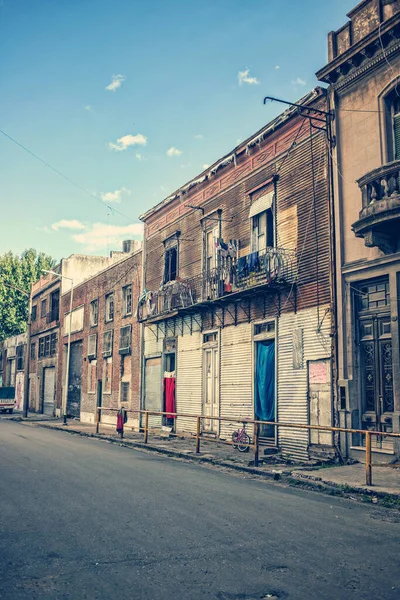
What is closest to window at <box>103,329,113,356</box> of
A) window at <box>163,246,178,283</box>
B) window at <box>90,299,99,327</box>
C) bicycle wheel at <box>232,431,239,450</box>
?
window at <box>90,299,99,327</box>

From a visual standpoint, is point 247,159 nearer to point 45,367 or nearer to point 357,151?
point 357,151

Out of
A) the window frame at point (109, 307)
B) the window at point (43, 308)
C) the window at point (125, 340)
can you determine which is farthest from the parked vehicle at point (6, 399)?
the window at point (125, 340)

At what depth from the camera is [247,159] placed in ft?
60.3

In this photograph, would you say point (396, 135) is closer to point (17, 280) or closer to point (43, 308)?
point (43, 308)

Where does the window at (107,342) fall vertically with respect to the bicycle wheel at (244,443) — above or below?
above

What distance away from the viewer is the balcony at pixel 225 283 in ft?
51.3

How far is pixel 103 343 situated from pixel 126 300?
142 inches

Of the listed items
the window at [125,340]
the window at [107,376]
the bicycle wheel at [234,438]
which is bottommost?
the bicycle wheel at [234,438]

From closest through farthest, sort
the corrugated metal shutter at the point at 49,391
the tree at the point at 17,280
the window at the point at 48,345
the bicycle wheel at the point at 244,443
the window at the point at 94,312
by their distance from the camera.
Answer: the bicycle wheel at the point at 244,443
the window at the point at 94,312
the corrugated metal shutter at the point at 49,391
the window at the point at 48,345
the tree at the point at 17,280

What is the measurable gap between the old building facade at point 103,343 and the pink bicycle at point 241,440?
8.66m

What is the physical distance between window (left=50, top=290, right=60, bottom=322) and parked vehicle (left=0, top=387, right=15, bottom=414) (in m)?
6.38

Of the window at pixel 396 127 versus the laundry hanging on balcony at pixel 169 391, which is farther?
the laundry hanging on balcony at pixel 169 391

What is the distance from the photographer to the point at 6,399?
136ft

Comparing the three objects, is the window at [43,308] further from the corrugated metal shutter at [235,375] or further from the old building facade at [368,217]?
the old building facade at [368,217]
